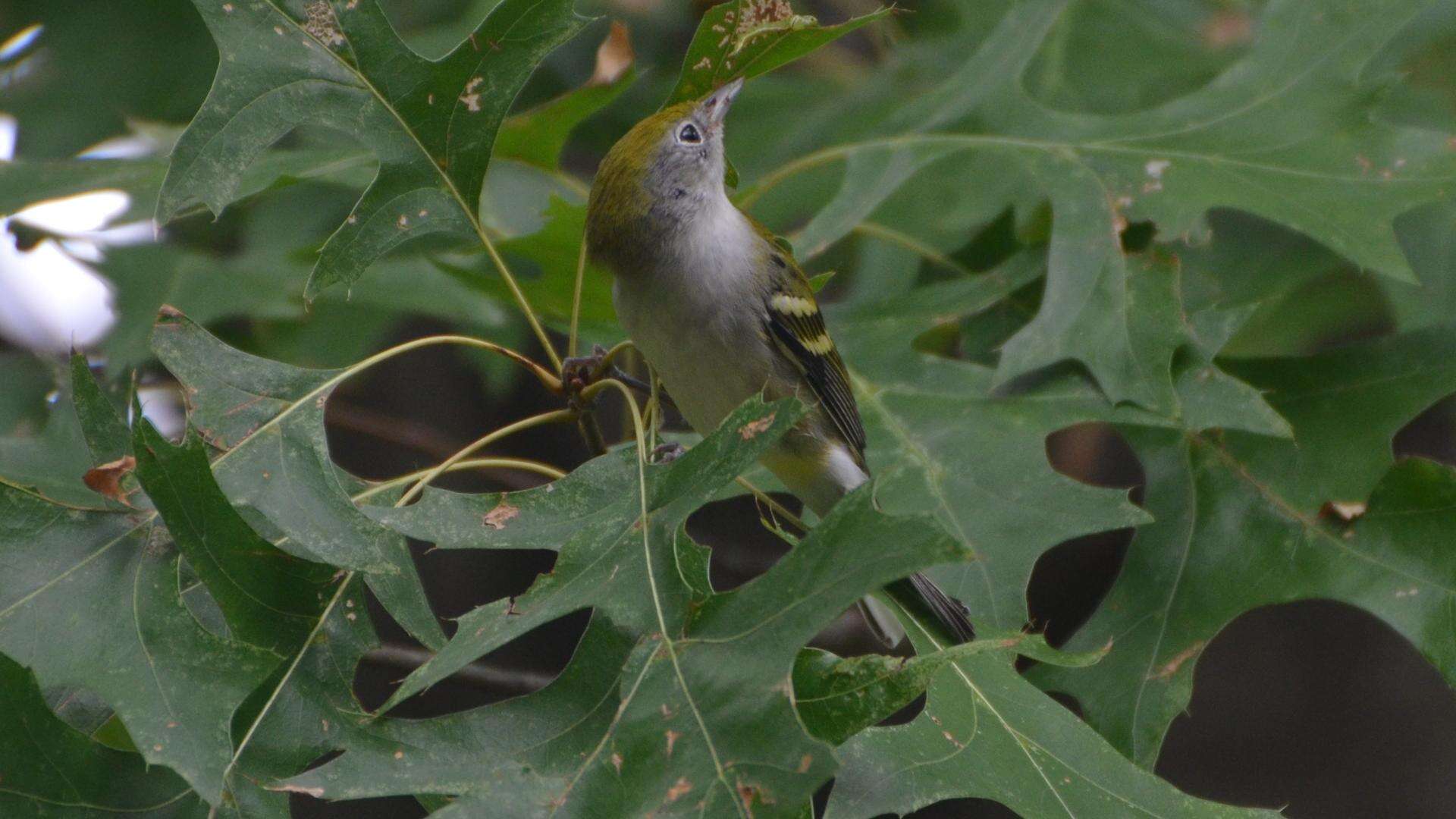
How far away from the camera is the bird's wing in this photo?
3039 mm

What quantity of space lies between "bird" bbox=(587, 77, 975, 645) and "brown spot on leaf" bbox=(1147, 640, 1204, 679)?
397 millimetres

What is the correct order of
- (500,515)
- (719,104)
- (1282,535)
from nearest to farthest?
1. (500,515)
2. (1282,535)
3. (719,104)

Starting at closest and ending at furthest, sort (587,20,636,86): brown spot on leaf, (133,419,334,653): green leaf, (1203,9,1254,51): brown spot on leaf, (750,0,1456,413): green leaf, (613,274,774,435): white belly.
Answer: (133,419,334,653): green leaf → (613,274,774,435): white belly → (750,0,1456,413): green leaf → (587,20,636,86): brown spot on leaf → (1203,9,1254,51): brown spot on leaf

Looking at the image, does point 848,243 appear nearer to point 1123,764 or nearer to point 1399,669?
point 1123,764

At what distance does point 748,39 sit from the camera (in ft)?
8.13

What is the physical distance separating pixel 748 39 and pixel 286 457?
3.82 ft

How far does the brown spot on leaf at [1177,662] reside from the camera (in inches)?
103

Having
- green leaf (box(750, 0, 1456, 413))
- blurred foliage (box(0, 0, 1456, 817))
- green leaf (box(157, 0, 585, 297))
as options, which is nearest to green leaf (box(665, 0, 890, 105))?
blurred foliage (box(0, 0, 1456, 817))

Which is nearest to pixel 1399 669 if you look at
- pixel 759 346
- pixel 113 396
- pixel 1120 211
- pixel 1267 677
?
pixel 1267 677

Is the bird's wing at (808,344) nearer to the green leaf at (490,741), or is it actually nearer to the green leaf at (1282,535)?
the green leaf at (1282,535)

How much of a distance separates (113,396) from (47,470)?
2.26 feet

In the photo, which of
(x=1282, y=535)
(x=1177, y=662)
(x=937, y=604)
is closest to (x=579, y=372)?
(x=937, y=604)

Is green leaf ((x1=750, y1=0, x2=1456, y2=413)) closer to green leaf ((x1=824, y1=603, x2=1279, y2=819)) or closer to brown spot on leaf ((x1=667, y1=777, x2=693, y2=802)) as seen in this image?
green leaf ((x1=824, y1=603, x2=1279, y2=819))

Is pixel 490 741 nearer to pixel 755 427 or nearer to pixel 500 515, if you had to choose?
pixel 500 515
